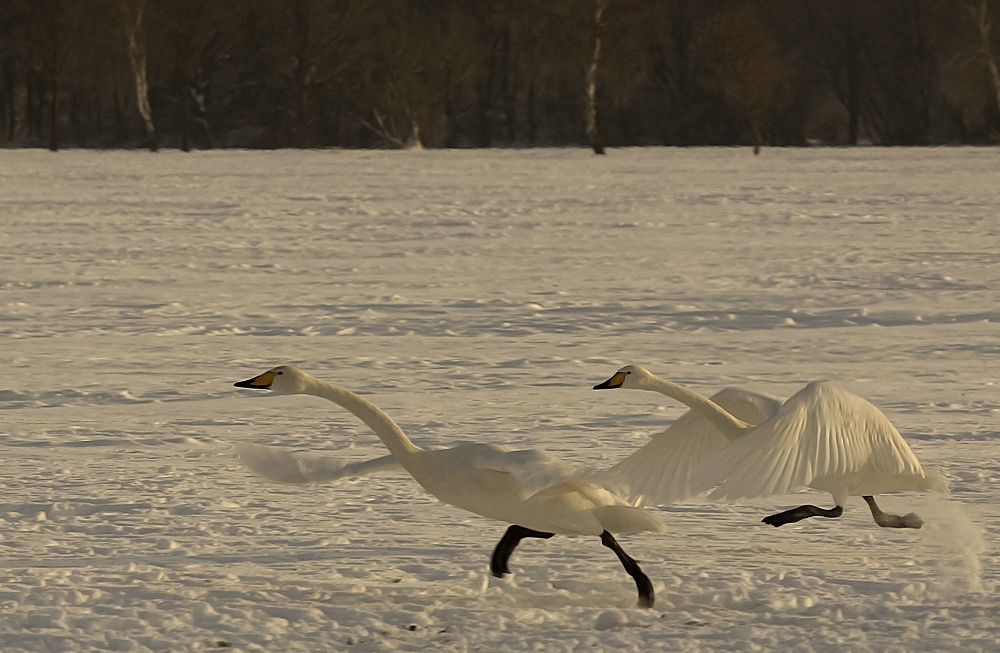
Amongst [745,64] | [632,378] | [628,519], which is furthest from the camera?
[745,64]

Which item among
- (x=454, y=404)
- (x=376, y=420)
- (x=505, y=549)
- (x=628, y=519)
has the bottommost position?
(x=454, y=404)

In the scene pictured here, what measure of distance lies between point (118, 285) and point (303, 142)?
3829 centimetres

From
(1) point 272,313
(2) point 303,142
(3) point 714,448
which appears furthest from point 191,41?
(3) point 714,448

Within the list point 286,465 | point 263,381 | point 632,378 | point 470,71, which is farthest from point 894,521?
point 470,71

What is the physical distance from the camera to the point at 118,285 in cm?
1246

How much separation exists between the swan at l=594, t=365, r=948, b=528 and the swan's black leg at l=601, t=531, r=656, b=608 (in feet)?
1.06

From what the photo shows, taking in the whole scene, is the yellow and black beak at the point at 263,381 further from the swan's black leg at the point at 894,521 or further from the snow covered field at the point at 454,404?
the swan's black leg at the point at 894,521

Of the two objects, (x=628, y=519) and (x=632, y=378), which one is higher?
(x=632, y=378)

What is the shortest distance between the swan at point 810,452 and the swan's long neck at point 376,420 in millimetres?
684

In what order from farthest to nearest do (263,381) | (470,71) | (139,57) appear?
1. (470,71)
2. (139,57)
3. (263,381)

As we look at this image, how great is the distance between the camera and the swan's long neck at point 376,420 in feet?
13.9

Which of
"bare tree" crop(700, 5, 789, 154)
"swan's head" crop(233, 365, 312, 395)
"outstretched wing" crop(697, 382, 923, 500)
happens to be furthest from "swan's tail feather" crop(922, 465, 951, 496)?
"bare tree" crop(700, 5, 789, 154)

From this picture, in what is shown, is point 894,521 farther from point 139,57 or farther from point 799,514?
point 139,57

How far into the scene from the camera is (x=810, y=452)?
13.5ft
